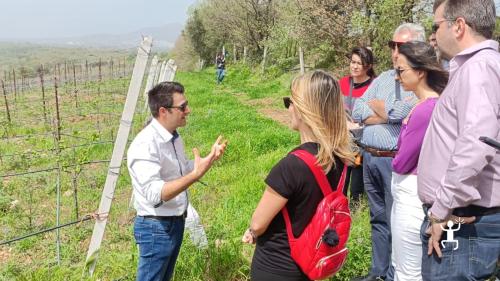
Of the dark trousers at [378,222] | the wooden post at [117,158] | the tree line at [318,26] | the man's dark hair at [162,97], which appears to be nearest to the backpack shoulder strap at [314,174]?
the man's dark hair at [162,97]

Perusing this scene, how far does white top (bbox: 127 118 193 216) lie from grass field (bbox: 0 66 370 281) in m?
0.85

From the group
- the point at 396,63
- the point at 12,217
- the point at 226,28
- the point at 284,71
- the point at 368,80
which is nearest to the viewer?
the point at 396,63

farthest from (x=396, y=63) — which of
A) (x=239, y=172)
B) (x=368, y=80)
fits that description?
(x=239, y=172)

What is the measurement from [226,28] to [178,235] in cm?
3127

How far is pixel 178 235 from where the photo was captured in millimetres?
2793

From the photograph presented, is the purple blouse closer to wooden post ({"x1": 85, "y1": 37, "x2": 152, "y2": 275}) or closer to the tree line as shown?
wooden post ({"x1": 85, "y1": 37, "x2": 152, "y2": 275})

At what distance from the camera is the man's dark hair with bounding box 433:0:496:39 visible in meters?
1.78

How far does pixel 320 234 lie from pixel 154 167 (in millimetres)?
1097

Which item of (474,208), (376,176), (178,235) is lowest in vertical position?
(178,235)

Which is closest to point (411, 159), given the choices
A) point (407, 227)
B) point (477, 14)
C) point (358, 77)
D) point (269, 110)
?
point (407, 227)

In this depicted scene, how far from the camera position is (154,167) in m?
2.54

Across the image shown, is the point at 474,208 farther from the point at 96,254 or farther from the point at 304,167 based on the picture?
the point at 96,254

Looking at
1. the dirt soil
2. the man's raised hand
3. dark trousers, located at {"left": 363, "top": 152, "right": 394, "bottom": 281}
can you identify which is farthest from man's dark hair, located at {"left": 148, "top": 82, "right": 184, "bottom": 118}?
the dirt soil

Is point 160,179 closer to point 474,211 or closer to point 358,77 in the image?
point 474,211
